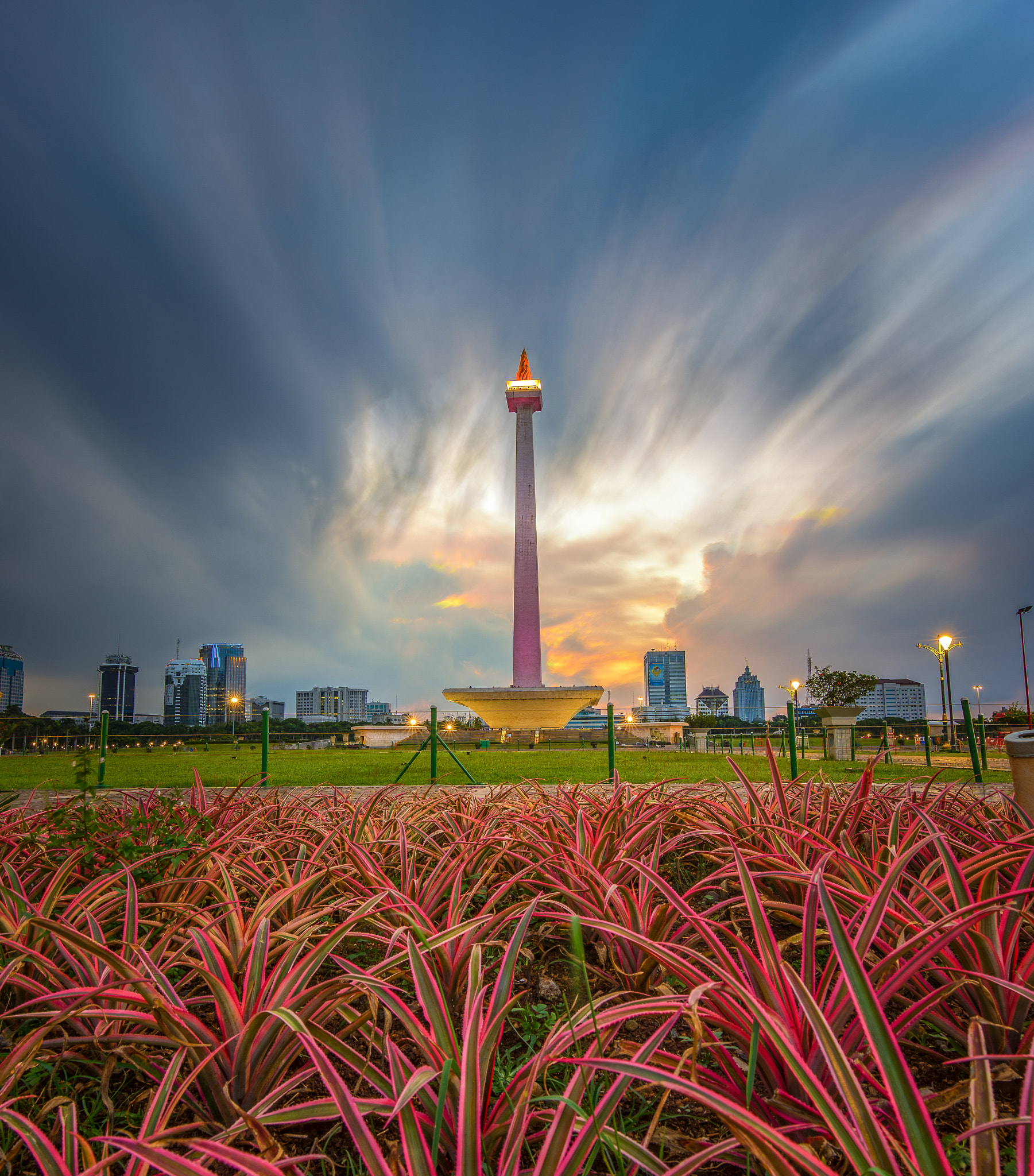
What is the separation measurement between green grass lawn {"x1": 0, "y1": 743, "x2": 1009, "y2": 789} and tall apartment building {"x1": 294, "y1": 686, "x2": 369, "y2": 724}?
15531 cm

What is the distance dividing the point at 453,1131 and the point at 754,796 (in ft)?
6.83

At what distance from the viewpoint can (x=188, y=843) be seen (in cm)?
263

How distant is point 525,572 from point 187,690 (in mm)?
159653

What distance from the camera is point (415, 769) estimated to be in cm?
1260

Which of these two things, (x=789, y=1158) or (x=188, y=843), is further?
(x=188, y=843)

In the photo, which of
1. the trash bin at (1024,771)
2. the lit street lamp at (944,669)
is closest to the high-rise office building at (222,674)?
the lit street lamp at (944,669)

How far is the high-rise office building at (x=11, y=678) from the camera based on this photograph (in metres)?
129

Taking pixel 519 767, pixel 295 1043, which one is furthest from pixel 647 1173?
pixel 519 767

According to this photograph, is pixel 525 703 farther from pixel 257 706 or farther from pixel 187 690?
pixel 187 690

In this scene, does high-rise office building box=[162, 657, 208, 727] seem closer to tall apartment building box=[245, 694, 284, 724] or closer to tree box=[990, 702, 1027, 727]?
tall apartment building box=[245, 694, 284, 724]

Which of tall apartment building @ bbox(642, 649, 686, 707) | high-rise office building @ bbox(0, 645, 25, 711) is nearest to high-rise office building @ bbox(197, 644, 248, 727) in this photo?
high-rise office building @ bbox(0, 645, 25, 711)

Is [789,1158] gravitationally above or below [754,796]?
below

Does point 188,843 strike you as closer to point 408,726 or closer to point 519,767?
point 519,767

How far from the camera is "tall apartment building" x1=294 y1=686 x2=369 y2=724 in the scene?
173750 millimetres
